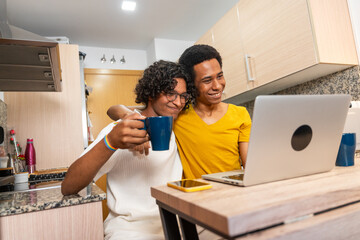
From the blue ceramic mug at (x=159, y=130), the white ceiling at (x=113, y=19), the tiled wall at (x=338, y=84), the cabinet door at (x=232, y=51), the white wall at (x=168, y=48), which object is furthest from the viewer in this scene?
the white wall at (x=168, y=48)

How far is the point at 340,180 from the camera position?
566mm

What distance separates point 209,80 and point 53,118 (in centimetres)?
178

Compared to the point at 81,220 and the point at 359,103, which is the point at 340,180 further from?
the point at 359,103

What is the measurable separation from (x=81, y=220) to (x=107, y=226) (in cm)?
13

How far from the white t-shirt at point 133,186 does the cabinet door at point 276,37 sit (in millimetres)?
1045

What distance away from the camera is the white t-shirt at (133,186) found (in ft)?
3.14

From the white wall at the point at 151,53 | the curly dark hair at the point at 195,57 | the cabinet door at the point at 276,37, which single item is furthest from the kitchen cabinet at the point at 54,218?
the white wall at the point at 151,53

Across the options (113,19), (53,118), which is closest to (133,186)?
(53,118)

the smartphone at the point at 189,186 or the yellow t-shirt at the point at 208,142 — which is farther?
the yellow t-shirt at the point at 208,142

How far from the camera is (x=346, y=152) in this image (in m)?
0.78

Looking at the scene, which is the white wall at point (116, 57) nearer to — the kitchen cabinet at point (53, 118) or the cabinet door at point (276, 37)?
the kitchen cabinet at point (53, 118)

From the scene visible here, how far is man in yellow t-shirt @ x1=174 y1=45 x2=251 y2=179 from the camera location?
4.08 feet

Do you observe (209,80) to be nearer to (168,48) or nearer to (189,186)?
(189,186)

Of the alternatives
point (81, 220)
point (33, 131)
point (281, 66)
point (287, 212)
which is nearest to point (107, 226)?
point (81, 220)
